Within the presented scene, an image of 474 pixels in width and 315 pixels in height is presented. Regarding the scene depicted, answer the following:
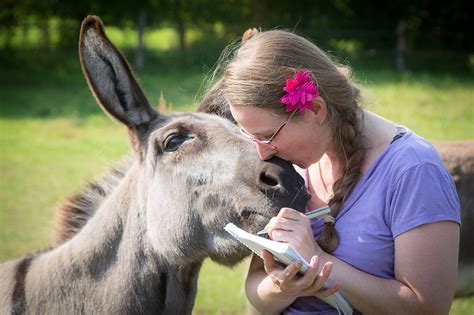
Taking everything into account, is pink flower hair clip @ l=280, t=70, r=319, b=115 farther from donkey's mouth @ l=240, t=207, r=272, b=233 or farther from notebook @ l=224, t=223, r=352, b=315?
notebook @ l=224, t=223, r=352, b=315

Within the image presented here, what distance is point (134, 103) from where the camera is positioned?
3.66 m

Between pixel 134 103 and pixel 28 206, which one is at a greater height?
pixel 134 103

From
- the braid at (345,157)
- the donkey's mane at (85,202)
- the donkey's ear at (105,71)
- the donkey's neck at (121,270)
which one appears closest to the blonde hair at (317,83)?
the braid at (345,157)

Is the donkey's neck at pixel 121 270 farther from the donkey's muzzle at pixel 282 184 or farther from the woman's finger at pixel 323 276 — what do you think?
the woman's finger at pixel 323 276

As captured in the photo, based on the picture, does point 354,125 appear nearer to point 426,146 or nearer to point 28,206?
point 426,146

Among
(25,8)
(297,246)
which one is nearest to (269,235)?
(297,246)

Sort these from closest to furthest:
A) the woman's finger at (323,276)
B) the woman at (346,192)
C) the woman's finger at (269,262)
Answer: the woman's finger at (323,276) < the woman's finger at (269,262) < the woman at (346,192)

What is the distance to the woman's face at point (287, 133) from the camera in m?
3.19

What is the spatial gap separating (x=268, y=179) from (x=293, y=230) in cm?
28

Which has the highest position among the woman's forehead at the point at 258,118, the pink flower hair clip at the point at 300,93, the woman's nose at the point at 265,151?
the pink flower hair clip at the point at 300,93

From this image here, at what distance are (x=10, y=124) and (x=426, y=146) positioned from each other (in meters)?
14.0

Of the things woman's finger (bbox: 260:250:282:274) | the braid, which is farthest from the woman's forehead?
woman's finger (bbox: 260:250:282:274)

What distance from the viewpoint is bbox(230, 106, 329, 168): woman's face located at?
126 inches

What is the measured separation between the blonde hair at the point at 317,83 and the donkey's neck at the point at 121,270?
0.74 meters
